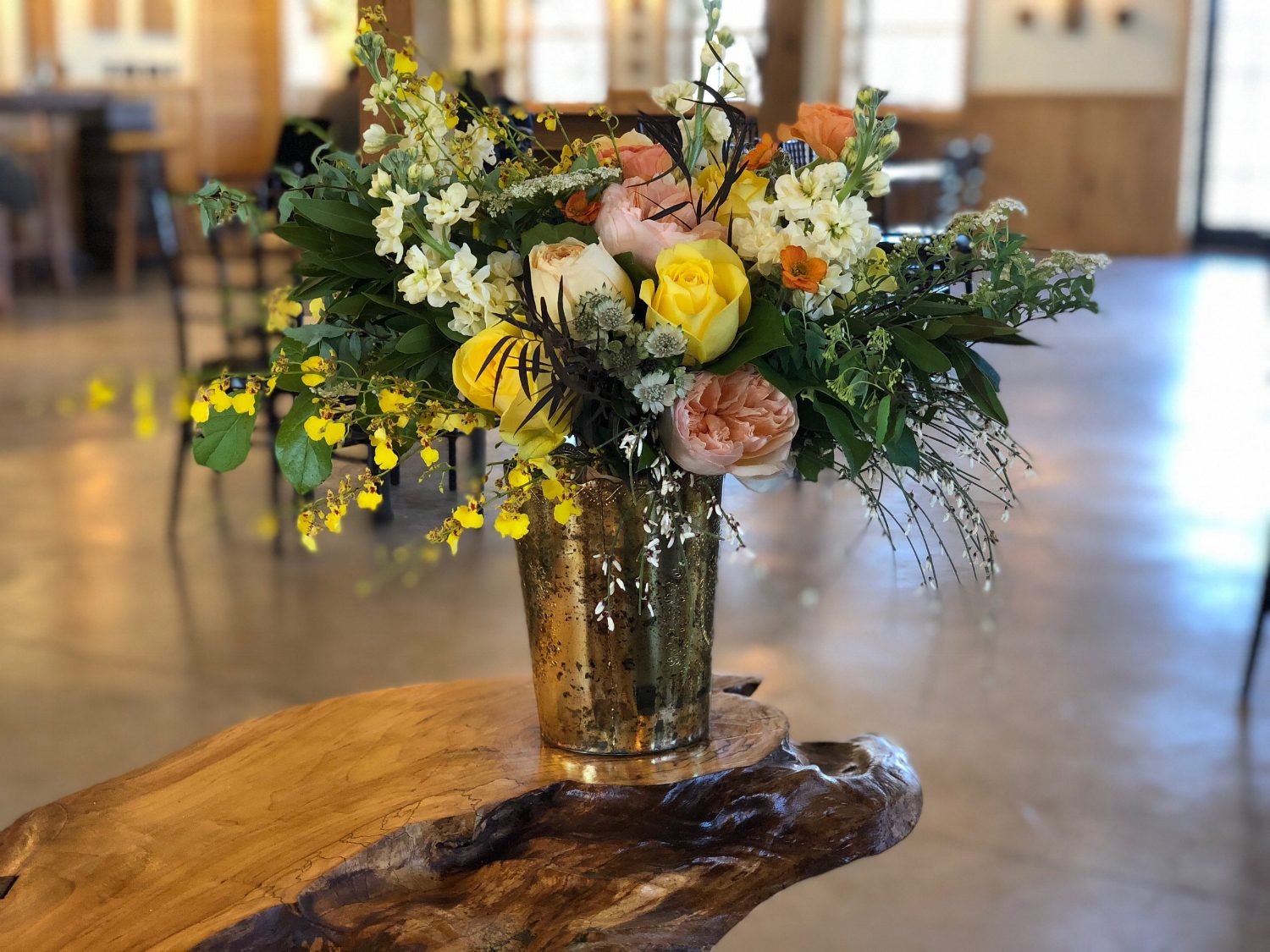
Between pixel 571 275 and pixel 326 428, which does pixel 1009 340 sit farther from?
pixel 326 428

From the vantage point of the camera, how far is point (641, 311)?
0.94 meters

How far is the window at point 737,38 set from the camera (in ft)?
4.31

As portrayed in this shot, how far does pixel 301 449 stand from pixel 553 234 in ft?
0.80

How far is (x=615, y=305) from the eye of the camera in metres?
0.87

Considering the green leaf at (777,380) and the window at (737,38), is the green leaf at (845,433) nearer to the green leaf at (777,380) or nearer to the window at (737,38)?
the green leaf at (777,380)

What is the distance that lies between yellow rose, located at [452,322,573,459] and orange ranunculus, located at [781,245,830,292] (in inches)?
6.5

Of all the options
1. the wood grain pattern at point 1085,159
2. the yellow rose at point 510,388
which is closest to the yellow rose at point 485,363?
the yellow rose at point 510,388

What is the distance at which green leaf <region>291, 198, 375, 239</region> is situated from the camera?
0.97 meters

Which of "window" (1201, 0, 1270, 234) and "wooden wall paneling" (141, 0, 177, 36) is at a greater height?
"wooden wall paneling" (141, 0, 177, 36)

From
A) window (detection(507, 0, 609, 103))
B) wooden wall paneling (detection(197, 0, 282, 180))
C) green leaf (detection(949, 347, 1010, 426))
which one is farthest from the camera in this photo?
window (detection(507, 0, 609, 103))

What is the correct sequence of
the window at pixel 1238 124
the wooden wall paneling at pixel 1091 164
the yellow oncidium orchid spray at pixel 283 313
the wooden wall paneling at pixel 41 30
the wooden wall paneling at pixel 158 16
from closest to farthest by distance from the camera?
1. the yellow oncidium orchid spray at pixel 283 313
2. the wooden wall paneling at pixel 41 30
3. the window at pixel 1238 124
4. the wooden wall paneling at pixel 1091 164
5. the wooden wall paneling at pixel 158 16

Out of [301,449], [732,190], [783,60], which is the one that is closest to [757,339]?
[732,190]

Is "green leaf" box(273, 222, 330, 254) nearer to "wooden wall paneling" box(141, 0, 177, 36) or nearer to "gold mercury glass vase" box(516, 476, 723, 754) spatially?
"gold mercury glass vase" box(516, 476, 723, 754)

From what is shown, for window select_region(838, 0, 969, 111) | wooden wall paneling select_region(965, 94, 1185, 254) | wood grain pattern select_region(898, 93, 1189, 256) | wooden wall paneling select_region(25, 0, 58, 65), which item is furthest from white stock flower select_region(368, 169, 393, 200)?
wooden wall paneling select_region(25, 0, 58, 65)
